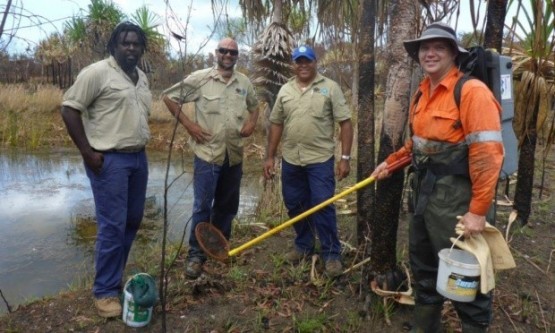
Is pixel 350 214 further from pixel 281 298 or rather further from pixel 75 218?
pixel 75 218

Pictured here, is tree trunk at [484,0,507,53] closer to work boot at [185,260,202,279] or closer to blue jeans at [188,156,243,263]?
blue jeans at [188,156,243,263]

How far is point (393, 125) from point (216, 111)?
5.27 ft

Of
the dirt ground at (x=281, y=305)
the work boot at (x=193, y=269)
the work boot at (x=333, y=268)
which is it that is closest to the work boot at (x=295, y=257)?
the dirt ground at (x=281, y=305)

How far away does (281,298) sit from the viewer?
3.49 meters

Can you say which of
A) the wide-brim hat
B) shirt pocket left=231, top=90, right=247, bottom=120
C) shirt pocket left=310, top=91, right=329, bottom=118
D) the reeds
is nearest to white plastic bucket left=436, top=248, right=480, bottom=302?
the wide-brim hat

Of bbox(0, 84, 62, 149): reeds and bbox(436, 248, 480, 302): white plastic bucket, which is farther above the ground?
bbox(0, 84, 62, 149): reeds

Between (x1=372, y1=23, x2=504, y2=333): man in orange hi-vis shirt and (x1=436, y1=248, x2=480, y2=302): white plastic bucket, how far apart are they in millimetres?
174

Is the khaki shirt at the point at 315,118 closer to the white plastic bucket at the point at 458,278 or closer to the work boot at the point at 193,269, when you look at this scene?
the work boot at the point at 193,269

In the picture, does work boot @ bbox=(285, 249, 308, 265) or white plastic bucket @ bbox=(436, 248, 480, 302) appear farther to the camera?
work boot @ bbox=(285, 249, 308, 265)

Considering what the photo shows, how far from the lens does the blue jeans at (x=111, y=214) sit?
317 centimetres

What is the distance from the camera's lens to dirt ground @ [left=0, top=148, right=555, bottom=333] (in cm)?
310

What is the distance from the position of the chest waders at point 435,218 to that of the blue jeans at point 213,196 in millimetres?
1825

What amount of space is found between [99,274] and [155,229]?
9.94 feet

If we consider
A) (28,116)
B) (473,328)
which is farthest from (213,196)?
(28,116)
